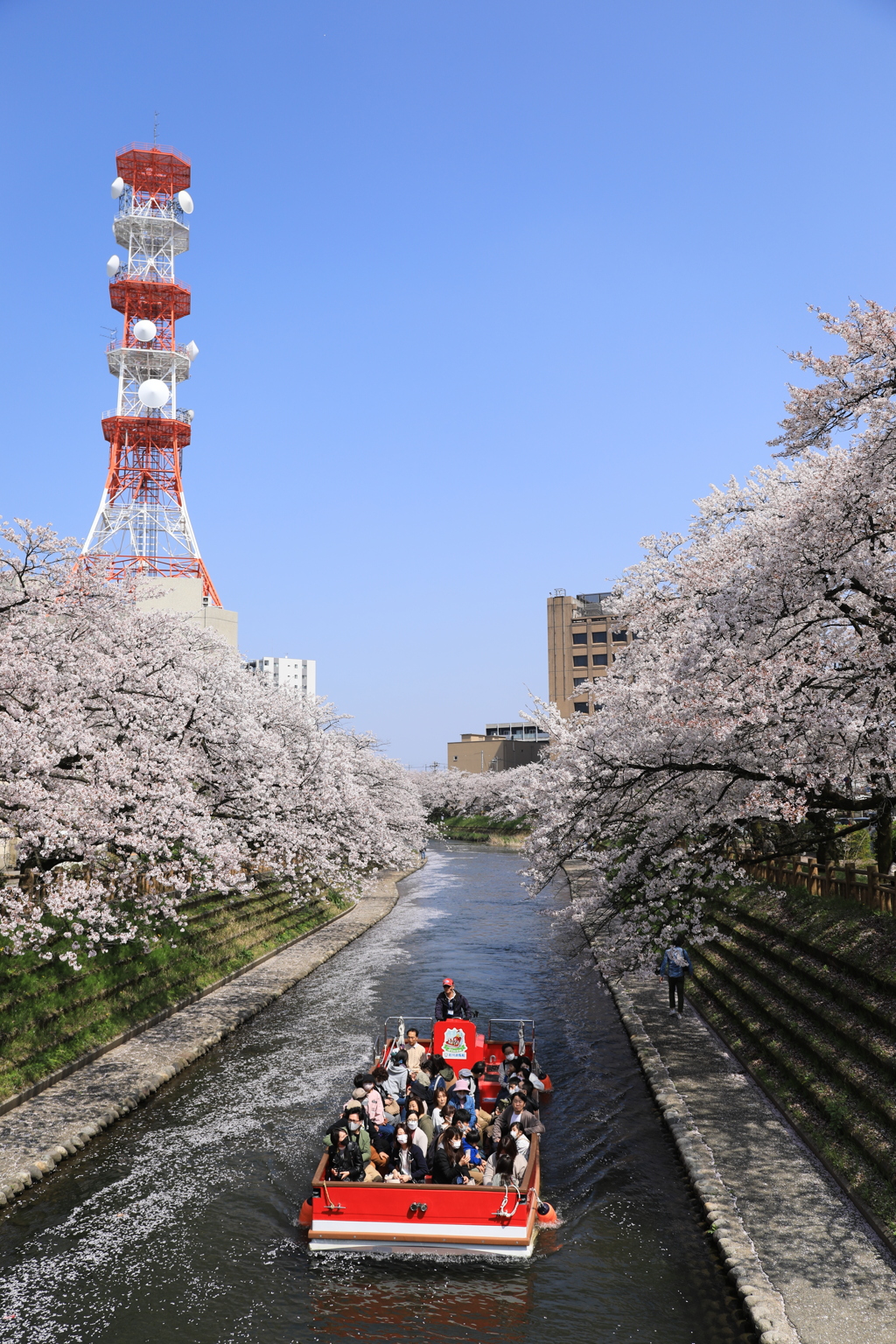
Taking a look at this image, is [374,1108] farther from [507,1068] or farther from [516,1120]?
[507,1068]

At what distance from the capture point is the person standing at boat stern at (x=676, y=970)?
80.0ft

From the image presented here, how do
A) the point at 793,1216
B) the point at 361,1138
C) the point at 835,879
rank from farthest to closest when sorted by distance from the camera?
1. the point at 835,879
2. the point at 361,1138
3. the point at 793,1216

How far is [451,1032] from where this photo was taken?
69.8 feet

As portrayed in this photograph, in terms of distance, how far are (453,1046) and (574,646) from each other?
355 ft

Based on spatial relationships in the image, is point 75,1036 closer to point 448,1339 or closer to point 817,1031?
point 448,1339

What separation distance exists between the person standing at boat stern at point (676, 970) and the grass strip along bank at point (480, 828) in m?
67.3

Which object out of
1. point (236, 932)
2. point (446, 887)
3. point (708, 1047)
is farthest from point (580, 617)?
point (708, 1047)

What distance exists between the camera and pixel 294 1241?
45.9ft

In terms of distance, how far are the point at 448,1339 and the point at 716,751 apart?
9.67 metres

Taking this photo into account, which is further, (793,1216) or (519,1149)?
(519,1149)

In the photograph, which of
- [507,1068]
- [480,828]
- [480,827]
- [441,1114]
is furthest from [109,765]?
[480,827]

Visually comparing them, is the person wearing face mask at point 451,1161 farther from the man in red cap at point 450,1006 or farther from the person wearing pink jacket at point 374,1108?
the man in red cap at point 450,1006

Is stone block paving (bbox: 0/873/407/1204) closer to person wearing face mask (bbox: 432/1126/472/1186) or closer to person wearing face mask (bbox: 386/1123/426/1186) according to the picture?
person wearing face mask (bbox: 386/1123/426/1186)

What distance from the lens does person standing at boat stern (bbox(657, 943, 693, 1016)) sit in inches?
960
